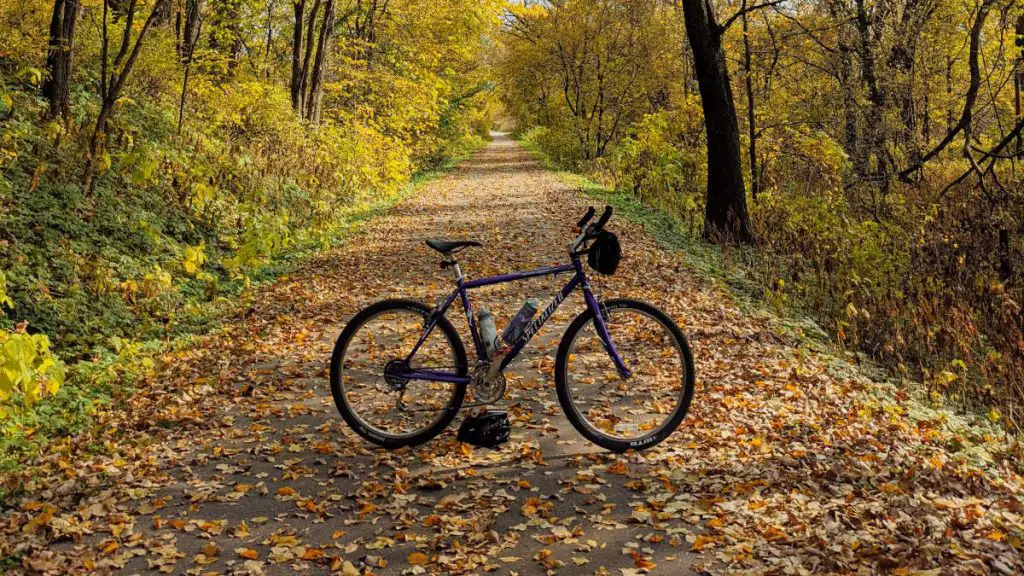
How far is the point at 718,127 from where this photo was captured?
40.3 feet

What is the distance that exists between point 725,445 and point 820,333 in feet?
12.7

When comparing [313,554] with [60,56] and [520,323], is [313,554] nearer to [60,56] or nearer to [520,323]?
[520,323]

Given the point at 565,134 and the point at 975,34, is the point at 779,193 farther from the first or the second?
the point at 565,134

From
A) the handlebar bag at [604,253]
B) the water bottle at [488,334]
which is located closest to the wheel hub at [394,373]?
the water bottle at [488,334]

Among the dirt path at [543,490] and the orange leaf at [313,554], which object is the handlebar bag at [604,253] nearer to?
the dirt path at [543,490]

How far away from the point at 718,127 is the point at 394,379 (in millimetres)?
8918

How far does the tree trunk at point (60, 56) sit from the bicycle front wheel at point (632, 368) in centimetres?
838

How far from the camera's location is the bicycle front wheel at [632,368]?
4.98 m

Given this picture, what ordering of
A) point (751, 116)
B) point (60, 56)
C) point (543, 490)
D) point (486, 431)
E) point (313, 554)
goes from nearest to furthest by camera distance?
1. point (313, 554)
2. point (543, 490)
3. point (486, 431)
4. point (60, 56)
5. point (751, 116)

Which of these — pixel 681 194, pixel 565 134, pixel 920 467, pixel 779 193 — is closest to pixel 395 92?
pixel 681 194

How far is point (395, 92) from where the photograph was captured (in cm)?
2262

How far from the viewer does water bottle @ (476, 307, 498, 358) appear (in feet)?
16.5

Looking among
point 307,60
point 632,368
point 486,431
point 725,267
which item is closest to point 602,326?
point 632,368

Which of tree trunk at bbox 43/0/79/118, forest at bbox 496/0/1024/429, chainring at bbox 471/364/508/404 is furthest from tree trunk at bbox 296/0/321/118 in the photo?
chainring at bbox 471/364/508/404
